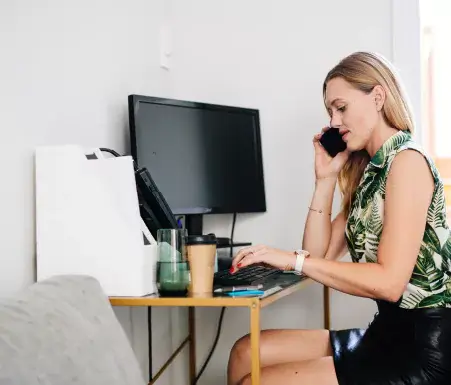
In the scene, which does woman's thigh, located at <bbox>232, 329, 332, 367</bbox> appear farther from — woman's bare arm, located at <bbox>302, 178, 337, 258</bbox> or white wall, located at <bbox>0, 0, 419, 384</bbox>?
white wall, located at <bbox>0, 0, 419, 384</bbox>

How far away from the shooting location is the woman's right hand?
207 cm

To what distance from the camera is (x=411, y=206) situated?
5.12 feet

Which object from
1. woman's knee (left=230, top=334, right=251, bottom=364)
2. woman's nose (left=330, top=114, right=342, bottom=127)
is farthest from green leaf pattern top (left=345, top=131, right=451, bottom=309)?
woman's knee (left=230, top=334, right=251, bottom=364)

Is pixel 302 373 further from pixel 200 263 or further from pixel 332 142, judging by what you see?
pixel 332 142

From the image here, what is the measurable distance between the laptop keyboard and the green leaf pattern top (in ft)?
0.89

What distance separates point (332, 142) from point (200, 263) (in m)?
0.68

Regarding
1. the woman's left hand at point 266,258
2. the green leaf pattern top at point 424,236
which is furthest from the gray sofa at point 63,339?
the green leaf pattern top at point 424,236

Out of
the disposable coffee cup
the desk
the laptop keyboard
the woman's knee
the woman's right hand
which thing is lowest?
the woman's knee

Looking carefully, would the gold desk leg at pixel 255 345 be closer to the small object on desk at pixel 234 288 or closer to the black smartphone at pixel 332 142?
the small object on desk at pixel 234 288

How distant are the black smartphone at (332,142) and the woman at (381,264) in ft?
0.56

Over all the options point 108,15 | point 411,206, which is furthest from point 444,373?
point 108,15

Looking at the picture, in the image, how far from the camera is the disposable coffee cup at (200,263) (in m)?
1.58

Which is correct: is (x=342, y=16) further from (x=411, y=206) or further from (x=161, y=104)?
(x=411, y=206)

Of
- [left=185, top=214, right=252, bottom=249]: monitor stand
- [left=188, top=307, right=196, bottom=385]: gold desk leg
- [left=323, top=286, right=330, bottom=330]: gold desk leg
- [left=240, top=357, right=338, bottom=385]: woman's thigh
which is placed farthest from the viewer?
[left=188, top=307, right=196, bottom=385]: gold desk leg
